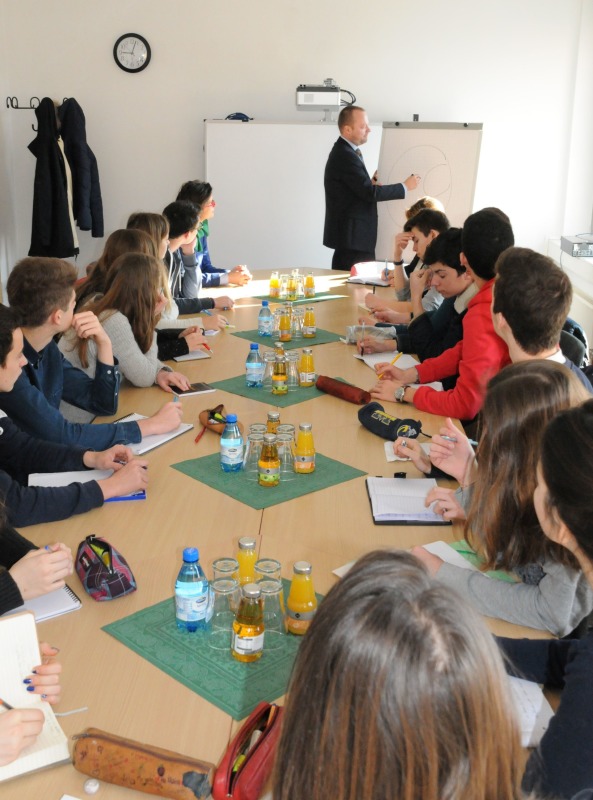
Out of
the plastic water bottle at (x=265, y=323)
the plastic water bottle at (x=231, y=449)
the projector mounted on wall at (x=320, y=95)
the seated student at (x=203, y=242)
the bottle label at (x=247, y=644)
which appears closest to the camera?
the bottle label at (x=247, y=644)

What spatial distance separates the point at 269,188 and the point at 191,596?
5.29 m

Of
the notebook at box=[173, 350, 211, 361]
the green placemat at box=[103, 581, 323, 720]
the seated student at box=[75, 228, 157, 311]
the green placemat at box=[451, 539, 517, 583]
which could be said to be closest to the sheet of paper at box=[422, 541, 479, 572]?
the green placemat at box=[451, 539, 517, 583]

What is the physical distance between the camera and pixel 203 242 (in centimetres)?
498

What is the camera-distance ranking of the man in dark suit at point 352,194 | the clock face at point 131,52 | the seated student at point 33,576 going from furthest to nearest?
the clock face at point 131,52 → the man in dark suit at point 352,194 → the seated student at point 33,576

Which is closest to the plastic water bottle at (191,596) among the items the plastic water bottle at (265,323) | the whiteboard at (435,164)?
the plastic water bottle at (265,323)

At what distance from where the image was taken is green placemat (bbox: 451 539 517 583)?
167 centimetres

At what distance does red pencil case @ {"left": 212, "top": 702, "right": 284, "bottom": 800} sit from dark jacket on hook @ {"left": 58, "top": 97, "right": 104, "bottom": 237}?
546cm

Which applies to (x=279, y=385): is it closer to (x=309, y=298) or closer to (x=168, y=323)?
(x=168, y=323)

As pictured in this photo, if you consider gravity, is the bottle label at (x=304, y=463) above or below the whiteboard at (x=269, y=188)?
below

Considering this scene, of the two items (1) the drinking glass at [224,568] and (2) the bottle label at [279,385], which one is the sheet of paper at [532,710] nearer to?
(1) the drinking glass at [224,568]

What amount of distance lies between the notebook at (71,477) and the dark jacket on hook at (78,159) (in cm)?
431

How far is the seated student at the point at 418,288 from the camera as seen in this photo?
387 cm

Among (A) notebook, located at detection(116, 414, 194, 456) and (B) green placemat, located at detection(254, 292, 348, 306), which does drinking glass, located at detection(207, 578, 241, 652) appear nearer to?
(A) notebook, located at detection(116, 414, 194, 456)

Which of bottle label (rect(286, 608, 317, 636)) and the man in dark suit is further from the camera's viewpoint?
the man in dark suit
